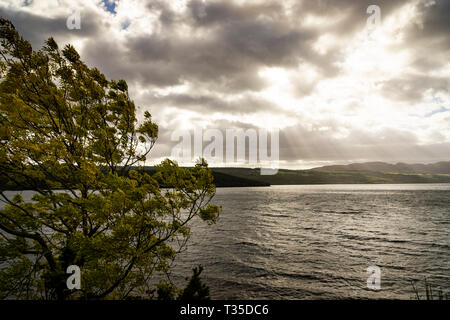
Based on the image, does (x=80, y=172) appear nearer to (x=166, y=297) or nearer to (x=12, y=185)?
(x=12, y=185)

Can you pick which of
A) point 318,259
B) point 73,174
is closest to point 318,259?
point 318,259

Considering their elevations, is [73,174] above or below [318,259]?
above

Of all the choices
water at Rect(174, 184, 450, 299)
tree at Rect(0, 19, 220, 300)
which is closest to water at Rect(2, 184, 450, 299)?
water at Rect(174, 184, 450, 299)

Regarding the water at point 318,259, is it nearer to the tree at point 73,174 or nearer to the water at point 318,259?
the water at point 318,259

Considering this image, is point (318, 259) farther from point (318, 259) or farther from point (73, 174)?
point (73, 174)

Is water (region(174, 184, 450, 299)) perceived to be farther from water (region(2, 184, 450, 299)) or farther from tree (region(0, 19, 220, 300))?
tree (region(0, 19, 220, 300))

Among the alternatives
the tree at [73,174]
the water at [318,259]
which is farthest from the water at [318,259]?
the tree at [73,174]

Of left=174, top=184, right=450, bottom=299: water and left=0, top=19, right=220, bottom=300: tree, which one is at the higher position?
left=0, top=19, right=220, bottom=300: tree

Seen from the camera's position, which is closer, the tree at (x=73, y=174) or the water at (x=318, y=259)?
the tree at (x=73, y=174)

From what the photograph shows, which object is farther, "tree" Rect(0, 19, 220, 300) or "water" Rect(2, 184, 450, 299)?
"water" Rect(2, 184, 450, 299)

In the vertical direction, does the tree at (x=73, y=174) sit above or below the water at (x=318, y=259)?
above
